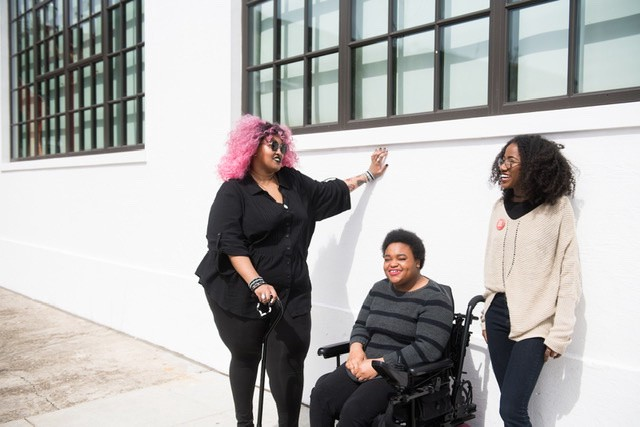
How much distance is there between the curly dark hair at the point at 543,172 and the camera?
273cm

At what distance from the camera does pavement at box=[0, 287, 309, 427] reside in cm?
419

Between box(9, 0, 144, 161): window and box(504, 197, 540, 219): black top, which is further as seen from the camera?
box(9, 0, 144, 161): window

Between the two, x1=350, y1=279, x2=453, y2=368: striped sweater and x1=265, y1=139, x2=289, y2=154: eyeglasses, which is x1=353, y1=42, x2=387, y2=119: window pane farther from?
x1=350, y1=279, x2=453, y2=368: striped sweater

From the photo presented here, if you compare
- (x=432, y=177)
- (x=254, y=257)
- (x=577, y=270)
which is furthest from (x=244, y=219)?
(x=577, y=270)

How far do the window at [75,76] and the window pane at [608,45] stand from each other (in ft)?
15.3

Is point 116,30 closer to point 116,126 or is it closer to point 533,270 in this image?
point 116,126

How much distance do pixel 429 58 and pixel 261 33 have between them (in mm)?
1754

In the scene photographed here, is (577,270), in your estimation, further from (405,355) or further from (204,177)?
(204,177)

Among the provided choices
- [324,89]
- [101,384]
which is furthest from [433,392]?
[101,384]

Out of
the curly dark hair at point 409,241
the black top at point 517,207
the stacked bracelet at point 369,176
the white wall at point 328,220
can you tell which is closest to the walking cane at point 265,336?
the curly dark hair at point 409,241

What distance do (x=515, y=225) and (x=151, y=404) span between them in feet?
9.57

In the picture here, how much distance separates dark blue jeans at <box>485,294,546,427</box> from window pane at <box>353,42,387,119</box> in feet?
5.85

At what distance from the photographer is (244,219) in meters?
3.28

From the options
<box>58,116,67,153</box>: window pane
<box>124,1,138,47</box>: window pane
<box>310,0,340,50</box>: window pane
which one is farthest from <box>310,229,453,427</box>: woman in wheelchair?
<box>58,116,67,153</box>: window pane
